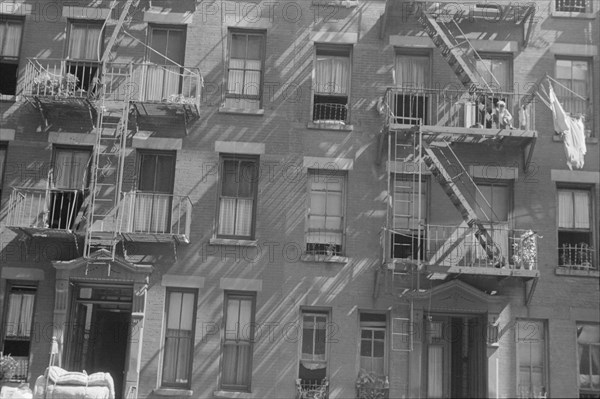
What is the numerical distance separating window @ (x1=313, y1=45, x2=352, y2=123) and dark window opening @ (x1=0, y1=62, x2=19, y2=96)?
7.31 meters

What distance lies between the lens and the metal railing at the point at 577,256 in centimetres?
2062

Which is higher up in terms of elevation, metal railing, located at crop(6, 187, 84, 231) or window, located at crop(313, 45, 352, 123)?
window, located at crop(313, 45, 352, 123)

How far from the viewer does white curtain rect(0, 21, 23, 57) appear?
21781mm

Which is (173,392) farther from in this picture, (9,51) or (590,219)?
(590,219)

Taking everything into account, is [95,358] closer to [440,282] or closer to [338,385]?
[338,385]

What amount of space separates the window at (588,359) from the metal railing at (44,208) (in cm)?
1192

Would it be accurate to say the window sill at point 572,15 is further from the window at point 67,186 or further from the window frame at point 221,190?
the window at point 67,186

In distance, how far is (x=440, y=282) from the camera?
20.2 metres

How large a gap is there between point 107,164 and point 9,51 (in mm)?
3961

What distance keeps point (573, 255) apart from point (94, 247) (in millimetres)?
11083

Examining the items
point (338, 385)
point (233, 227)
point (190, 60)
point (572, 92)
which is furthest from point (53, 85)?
point (572, 92)

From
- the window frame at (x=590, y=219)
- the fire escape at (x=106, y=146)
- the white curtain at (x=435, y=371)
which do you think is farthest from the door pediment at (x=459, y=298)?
the fire escape at (x=106, y=146)

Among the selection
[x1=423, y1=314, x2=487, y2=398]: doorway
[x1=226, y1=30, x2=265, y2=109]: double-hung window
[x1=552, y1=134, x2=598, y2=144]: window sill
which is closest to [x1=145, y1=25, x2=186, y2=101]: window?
[x1=226, y1=30, x2=265, y2=109]: double-hung window

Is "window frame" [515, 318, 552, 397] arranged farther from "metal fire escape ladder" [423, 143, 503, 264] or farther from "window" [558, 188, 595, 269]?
"metal fire escape ladder" [423, 143, 503, 264]
